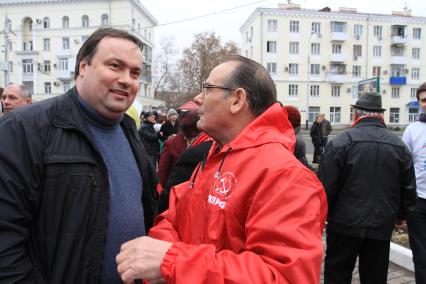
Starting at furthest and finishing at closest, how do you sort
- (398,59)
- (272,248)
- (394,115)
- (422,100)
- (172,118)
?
1. (398,59)
2. (394,115)
3. (172,118)
4. (422,100)
5. (272,248)

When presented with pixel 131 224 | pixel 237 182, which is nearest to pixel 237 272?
pixel 237 182

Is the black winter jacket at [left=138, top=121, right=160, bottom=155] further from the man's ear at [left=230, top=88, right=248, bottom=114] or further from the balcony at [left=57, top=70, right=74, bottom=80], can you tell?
the balcony at [left=57, top=70, right=74, bottom=80]

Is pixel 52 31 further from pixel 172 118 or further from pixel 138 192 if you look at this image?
pixel 138 192

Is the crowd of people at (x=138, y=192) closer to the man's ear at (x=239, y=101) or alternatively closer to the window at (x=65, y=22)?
the man's ear at (x=239, y=101)

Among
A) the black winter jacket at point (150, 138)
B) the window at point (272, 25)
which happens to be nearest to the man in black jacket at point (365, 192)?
the black winter jacket at point (150, 138)

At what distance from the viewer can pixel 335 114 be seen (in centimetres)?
5566

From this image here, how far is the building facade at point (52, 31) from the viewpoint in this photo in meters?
54.3

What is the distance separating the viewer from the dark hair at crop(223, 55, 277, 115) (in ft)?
5.89

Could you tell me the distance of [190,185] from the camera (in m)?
1.91

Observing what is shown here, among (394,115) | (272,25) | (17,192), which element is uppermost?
(272,25)

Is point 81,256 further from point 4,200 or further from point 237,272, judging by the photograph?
point 237,272

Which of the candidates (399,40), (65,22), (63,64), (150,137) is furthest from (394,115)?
(150,137)

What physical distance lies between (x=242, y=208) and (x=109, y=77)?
0.95m

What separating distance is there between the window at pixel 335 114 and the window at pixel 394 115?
8.09 m
